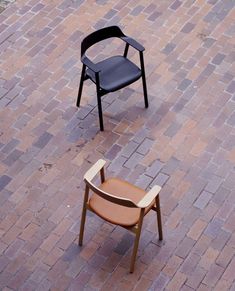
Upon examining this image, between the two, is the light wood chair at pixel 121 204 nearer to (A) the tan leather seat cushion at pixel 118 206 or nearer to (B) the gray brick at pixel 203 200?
(A) the tan leather seat cushion at pixel 118 206

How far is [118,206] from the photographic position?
14.3ft

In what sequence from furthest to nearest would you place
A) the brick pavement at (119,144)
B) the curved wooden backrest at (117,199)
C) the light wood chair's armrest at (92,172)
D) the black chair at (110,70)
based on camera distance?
the black chair at (110,70) → the brick pavement at (119,144) → the light wood chair's armrest at (92,172) → the curved wooden backrest at (117,199)

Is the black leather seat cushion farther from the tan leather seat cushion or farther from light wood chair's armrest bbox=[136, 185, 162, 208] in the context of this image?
light wood chair's armrest bbox=[136, 185, 162, 208]

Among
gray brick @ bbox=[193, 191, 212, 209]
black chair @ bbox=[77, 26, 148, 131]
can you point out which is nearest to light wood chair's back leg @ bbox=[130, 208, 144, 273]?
gray brick @ bbox=[193, 191, 212, 209]

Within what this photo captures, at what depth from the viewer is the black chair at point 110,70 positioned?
5.30 m

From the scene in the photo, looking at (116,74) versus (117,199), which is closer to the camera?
(117,199)

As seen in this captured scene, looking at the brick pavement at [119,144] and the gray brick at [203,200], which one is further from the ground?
the brick pavement at [119,144]

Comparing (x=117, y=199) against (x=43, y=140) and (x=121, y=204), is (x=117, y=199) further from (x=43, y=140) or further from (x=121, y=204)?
(x=43, y=140)

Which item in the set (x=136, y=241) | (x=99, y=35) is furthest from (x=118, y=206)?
(x=99, y=35)

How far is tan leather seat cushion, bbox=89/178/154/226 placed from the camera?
4273 mm

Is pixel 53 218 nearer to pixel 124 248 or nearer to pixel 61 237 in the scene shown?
pixel 61 237

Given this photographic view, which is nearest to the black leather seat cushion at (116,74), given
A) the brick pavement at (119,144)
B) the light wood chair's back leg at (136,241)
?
the brick pavement at (119,144)

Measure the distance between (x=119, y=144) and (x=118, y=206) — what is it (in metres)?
1.20

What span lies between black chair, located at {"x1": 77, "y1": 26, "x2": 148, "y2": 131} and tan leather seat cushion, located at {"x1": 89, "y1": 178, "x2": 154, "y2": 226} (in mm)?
1146
